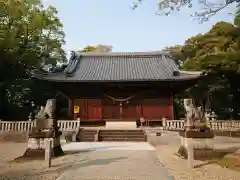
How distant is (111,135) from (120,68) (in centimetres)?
943

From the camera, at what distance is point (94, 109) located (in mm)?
23734

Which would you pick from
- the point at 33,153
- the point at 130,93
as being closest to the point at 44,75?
the point at 130,93

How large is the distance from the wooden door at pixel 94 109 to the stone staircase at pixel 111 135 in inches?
136

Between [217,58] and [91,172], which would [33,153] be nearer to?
[91,172]

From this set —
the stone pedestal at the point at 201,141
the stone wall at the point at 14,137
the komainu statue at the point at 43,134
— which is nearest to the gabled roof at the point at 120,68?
the stone wall at the point at 14,137

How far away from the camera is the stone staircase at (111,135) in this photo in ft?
61.5

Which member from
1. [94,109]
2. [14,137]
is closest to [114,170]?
[14,137]

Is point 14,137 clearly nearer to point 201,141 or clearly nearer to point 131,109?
point 131,109

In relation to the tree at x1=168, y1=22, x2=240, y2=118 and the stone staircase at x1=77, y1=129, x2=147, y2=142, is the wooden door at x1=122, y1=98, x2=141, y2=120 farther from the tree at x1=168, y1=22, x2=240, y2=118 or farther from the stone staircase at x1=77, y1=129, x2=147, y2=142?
the tree at x1=168, y1=22, x2=240, y2=118

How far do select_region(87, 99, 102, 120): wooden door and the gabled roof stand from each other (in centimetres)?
210

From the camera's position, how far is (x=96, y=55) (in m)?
30.6

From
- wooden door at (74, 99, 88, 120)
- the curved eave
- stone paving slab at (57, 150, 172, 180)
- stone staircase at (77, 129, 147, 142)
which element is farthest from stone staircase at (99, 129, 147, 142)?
stone paving slab at (57, 150, 172, 180)

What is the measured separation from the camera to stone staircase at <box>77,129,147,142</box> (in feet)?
61.5

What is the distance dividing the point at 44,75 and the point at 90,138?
8141mm
